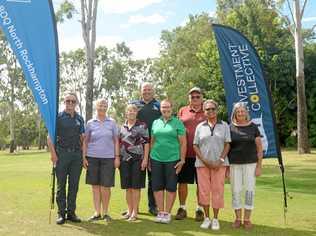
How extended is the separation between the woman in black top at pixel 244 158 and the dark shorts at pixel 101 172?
1.86 m

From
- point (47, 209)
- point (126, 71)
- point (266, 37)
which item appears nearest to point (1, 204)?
point (47, 209)

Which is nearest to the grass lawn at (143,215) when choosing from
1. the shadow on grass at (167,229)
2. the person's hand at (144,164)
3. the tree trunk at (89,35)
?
the shadow on grass at (167,229)

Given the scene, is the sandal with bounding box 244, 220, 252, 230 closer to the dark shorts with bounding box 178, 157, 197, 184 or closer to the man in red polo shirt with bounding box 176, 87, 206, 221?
the man in red polo shirt with bounding box 176, 87, 206, 221

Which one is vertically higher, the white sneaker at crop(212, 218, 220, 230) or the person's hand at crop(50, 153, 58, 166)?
the person's hand at crop(50, 153, 58, 166)

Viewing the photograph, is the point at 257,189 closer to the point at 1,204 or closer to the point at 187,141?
the point at 187,141

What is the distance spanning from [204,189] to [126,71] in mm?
54893

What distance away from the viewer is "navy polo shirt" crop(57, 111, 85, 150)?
755cm

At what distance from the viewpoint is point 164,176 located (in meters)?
7.56

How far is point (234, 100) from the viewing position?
822cm

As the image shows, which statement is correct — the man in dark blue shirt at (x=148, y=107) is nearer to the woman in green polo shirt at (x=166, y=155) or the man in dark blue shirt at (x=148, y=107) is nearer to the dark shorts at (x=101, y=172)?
the woman in green polo shirt at (x=166, y=155)

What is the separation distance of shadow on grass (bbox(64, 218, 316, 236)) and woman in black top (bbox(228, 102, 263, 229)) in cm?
27

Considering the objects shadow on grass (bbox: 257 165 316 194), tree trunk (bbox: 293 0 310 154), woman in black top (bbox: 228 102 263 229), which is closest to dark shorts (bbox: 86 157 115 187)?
woman in black top (bbox: 228 102 263 229)

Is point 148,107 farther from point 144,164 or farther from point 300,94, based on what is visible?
point 300,94

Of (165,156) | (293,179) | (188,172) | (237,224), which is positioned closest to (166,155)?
(165,156)
